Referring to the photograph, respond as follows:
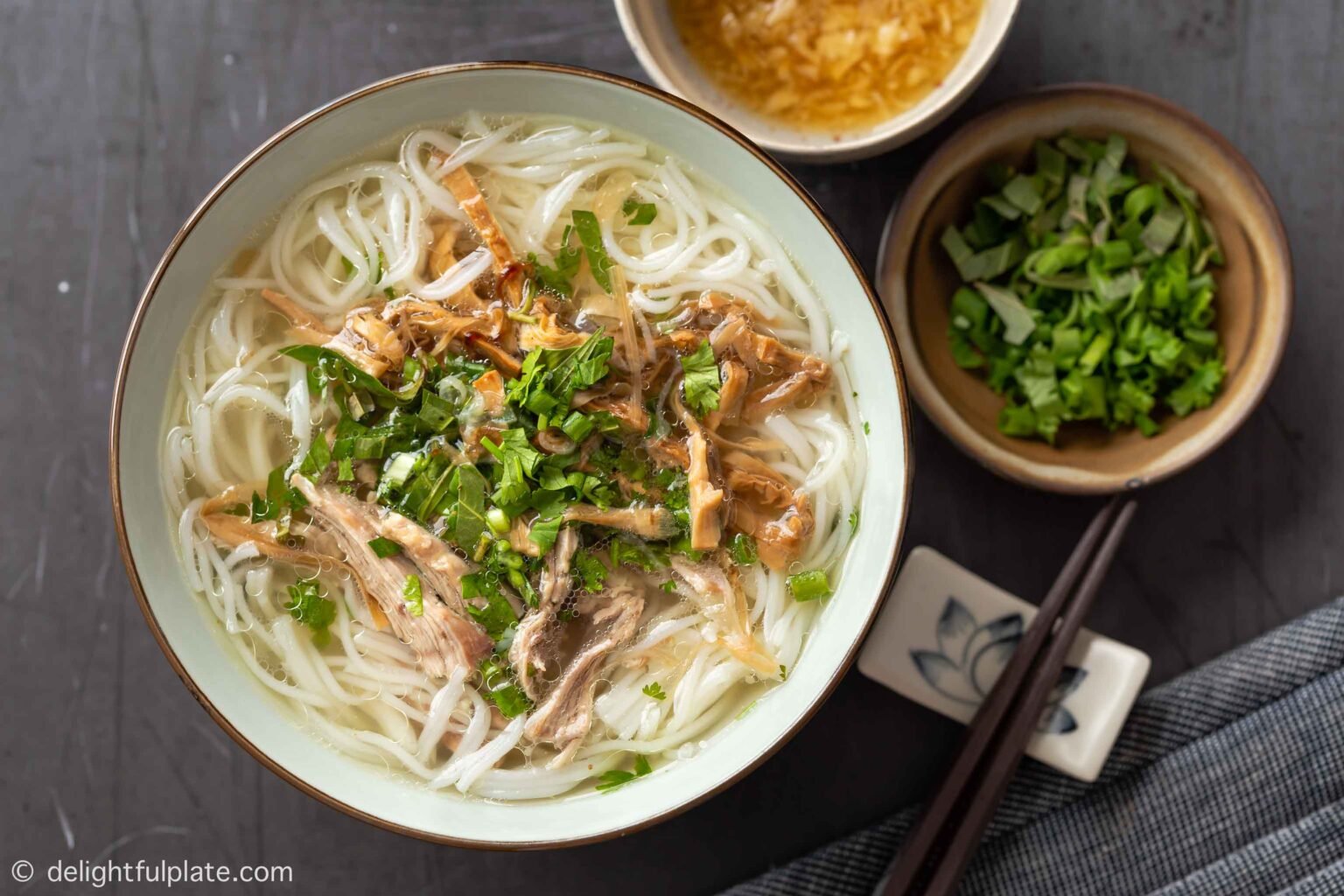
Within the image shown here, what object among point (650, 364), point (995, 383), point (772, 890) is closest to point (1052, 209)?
point (995, 383)

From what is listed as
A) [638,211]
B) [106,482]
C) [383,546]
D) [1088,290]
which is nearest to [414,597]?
[383,546]

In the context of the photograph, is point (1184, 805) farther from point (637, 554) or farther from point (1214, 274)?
point (637, 554)

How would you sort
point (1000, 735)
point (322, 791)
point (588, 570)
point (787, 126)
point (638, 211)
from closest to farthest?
point (322, 791) → point (588, 570) → point (638, 211) → point (1000, 735) → point (787, 126)

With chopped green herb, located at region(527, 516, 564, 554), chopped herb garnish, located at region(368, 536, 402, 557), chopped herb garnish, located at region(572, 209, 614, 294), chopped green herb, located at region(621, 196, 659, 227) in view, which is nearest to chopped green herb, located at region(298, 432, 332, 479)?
chopped herb garnish, located at region(368, 536, 402, 557)

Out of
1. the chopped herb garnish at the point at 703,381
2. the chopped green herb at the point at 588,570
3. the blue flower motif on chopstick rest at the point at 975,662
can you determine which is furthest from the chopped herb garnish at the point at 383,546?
the blue flower motif on chopstick rest at the point at 975,662

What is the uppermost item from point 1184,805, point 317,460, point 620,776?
point 317,460

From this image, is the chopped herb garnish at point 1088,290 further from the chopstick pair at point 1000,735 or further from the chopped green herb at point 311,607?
the chopped green herb at point 311,607
